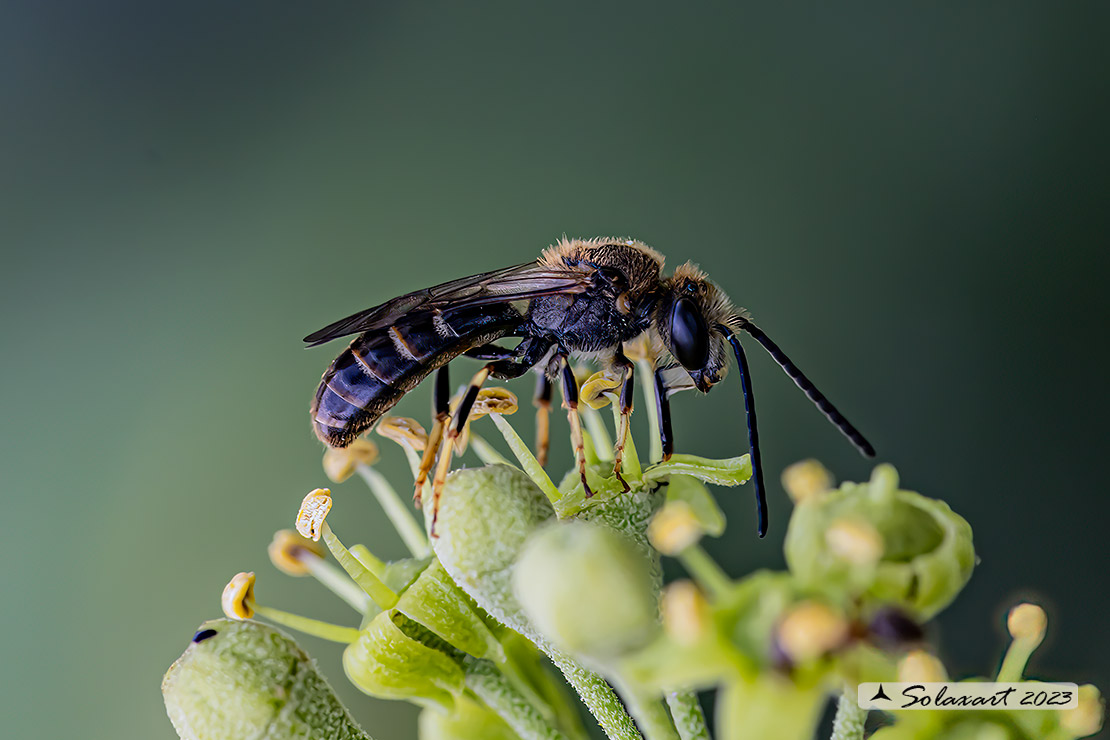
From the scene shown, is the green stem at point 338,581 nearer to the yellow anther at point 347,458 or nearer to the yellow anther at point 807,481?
the yellow anther at point 347,458

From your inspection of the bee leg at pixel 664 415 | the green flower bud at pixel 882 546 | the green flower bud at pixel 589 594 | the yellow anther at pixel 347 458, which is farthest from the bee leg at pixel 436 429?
the green flower bud at pixel 882 546

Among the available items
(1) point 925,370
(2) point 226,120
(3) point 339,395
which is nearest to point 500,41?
(2) point 226,120

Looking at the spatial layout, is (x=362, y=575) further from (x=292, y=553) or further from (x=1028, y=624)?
(x=1028, y=624)

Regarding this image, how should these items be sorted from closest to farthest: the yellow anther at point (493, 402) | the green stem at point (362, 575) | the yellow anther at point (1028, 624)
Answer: the yellow anther at point (1028, 624) < the green stem at point (362, 575) < the yellow anther at point (493, 402)

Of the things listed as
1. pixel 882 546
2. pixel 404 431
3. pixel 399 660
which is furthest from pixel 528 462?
pixel 882 546

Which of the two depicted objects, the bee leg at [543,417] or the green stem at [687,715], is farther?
the bee leg at [543,417]

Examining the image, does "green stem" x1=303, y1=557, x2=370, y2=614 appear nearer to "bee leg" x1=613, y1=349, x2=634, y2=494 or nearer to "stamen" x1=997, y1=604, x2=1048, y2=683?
"bee leg" x1=613, y1=349, x2=634, y2=494
